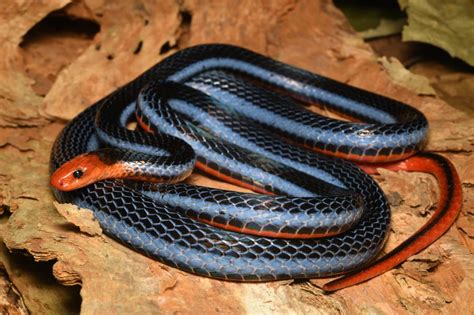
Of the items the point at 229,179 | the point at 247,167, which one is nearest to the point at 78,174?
the point at 229,179

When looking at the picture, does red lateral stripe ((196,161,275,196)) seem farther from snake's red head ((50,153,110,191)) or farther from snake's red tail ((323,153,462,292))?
snake's red tail ((323,153,462,292))

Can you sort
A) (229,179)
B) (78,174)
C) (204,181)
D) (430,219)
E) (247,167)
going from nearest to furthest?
(78,174), (430,219), (247,167), (229,179), (204,181)

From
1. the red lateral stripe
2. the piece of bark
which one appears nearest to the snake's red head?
the piece of bark

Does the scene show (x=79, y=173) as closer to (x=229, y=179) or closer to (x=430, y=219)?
(x=229, y=179)

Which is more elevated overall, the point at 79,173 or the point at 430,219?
the point at 79,173

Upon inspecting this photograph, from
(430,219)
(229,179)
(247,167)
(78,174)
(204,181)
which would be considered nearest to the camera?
(78,174)

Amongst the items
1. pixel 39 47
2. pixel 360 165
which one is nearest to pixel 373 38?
pixel 360 165

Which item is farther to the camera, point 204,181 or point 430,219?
point 204,181
